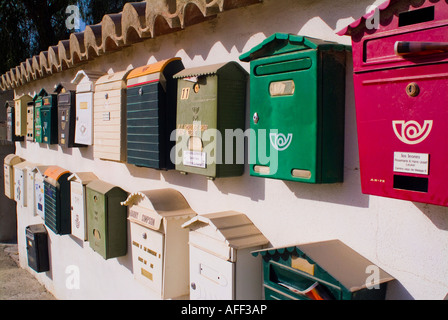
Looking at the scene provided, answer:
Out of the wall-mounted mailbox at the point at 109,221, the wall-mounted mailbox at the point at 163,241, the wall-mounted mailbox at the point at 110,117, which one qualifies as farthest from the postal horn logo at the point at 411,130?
the wall-mounted mailbox at the point at 109,221

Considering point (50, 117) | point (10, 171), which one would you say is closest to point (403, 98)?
point (50, 117)

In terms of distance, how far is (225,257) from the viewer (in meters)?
2.27

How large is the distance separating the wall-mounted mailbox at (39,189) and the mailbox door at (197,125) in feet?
10.0

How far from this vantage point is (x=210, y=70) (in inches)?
95.3

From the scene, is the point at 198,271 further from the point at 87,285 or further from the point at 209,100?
the point at 87,285

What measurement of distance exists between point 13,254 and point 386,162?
8.07 meters

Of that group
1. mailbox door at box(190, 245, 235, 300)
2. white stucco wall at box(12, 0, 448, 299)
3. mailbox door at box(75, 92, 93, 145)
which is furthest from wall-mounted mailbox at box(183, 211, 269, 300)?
mailbox door at box(75, 92, 93, 145)

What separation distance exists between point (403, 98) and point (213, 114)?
3.61 ft

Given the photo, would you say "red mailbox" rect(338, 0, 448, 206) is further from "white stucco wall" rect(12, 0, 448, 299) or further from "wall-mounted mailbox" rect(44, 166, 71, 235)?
"wall-mounted mailbox" rect(44, 166, 71, 235)

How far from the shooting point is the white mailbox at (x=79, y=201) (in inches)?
164

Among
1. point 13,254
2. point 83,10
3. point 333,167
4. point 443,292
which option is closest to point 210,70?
point 333,167

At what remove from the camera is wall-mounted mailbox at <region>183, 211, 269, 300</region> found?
7.41 ft

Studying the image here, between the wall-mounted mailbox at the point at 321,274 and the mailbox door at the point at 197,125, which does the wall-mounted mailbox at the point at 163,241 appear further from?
the wall-mounted mailbox at the point at 321,274

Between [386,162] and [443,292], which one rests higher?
[386,162]
